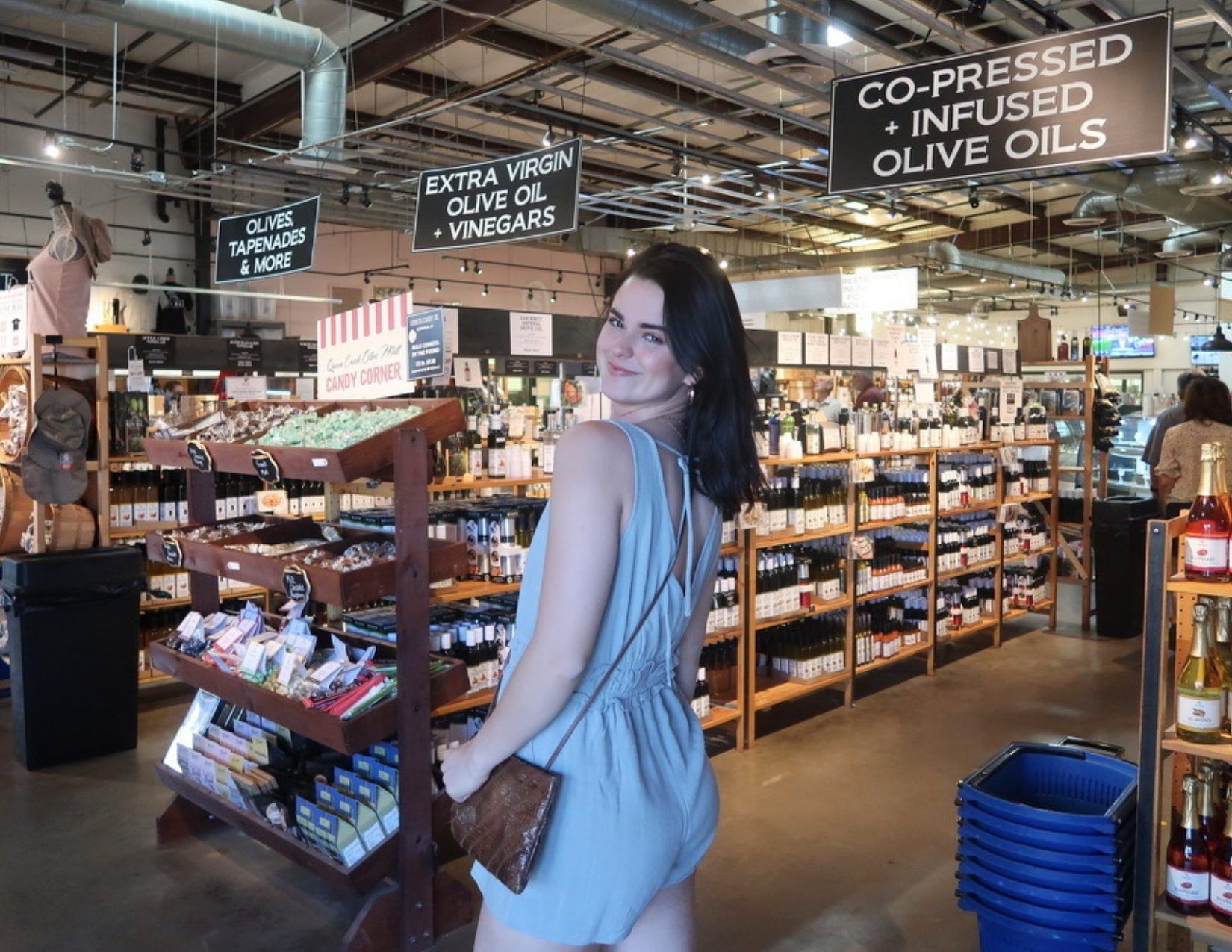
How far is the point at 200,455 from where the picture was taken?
3.56m

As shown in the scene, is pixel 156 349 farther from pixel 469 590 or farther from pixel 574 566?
pixel 574 566

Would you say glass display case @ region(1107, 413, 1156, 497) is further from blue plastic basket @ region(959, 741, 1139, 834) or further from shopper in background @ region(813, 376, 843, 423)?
blue plastic basket @ region(959, 741, 1139, 834)

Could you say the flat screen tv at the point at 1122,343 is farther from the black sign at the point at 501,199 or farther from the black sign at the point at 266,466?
the black sign at the point at 266,466

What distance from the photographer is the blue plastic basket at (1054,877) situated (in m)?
2.77

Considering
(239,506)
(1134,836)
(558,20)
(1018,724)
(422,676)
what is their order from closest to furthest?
(1134,836)
(422,676)
(1018,724)
(239,506)
(558,20)

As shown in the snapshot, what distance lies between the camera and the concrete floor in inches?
131

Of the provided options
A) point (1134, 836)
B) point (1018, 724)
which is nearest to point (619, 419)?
point (1134, 836)

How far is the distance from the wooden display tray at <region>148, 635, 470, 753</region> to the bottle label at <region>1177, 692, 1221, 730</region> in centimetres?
212

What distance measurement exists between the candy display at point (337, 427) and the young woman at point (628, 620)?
1753 mm

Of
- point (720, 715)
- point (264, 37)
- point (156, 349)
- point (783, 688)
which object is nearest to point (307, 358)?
point (156, 349)

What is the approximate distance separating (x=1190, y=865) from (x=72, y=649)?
4664 millimetres

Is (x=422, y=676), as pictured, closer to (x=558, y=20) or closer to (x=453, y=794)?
(x=453, y=794)

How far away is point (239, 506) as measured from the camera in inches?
241

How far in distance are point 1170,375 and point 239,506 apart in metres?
19.1
